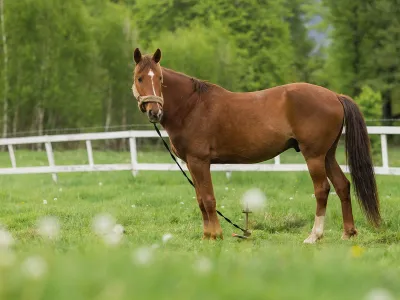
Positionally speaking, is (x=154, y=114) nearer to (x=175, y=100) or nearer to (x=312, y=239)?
(x=175, y=100)

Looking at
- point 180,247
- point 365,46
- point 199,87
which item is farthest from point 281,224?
point 365,46

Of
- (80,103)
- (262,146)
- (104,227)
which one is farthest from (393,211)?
(80,103)

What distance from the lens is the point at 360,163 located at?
757cm

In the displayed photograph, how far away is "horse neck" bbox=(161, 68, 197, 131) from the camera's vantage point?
7.45m

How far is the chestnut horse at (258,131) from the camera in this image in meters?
7.44

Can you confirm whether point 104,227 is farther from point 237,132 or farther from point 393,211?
point 393,211

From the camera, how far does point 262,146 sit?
753cm

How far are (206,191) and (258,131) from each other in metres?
0.94

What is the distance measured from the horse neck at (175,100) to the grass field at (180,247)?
136 centimetres

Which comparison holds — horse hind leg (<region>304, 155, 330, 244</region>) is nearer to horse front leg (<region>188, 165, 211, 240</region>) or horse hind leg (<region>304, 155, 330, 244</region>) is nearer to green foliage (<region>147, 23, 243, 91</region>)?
horse front leg (<region>188, 165, 211, 240</region>)

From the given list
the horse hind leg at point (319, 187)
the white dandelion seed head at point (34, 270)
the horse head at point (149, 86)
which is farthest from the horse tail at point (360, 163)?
the white dandelion seed head at point (34, 270)

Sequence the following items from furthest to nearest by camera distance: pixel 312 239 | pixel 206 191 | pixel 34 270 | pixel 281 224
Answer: pixel 281 224 < pixel 206 191 < pixel 312 239 < pixel 34 270

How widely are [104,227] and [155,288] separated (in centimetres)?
104

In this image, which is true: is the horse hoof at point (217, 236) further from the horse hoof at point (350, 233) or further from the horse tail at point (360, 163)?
the horse tail at point (360, 163)
